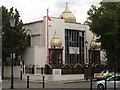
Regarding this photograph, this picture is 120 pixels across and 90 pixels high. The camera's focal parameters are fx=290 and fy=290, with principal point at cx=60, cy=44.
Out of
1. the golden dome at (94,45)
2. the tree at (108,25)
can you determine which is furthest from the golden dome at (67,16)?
the tree at (108,25)

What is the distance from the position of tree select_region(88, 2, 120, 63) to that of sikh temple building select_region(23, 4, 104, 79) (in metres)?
20.4

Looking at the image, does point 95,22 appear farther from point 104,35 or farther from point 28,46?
point 28,46

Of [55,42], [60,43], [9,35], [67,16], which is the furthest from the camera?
[67,16]

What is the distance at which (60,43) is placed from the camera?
145 feet

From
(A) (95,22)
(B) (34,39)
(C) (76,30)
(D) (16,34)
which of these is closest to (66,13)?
(C) (76,30)

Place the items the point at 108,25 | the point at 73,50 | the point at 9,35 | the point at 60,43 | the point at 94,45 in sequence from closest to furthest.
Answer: the point at 108,25 → the point at 9,35 → the point at 60,43 → the point at 94,45 → the point at 73,50

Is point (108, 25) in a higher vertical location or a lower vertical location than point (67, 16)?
lower

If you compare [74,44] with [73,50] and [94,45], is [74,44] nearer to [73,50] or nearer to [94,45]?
[73,50]

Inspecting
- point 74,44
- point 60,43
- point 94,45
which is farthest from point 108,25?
point 74,44

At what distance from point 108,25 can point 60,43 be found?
24524mm

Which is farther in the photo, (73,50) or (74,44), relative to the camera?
(74,44)

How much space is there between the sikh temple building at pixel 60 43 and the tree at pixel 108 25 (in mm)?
20375

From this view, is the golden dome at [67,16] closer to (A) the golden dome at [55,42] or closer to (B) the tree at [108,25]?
(A) the golden dome at [55,42]

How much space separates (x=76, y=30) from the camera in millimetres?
49688
